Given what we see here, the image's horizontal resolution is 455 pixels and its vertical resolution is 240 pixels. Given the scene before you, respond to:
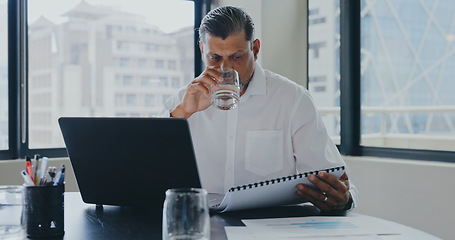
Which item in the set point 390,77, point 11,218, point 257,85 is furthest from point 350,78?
point 11,218

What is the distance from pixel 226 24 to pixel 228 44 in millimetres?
78

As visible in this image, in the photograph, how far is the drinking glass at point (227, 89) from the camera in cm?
147

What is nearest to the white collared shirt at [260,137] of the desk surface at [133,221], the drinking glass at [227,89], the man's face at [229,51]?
the man's face at [229,51]

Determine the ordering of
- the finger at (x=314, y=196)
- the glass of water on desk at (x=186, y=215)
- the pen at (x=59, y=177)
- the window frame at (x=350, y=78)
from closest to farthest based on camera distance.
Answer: the glass of water on desk at (x=186, y=215)
the pen at (x=59, y=177)
the finger at (x=314, y=196)
the window frame at (x=350, y=78)

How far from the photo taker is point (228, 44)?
1705mm

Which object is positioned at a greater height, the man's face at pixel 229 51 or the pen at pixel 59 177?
the man's face at pixel 229 51

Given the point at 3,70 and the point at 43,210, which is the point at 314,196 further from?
the point at 3,70

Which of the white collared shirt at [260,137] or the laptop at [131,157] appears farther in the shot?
the white collared shirt at [260,137]

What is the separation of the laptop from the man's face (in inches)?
26.2

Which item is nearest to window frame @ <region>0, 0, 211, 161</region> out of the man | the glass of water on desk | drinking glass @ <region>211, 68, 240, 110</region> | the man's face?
the man

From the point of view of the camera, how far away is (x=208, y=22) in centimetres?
176

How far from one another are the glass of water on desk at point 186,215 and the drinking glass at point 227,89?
714 mm

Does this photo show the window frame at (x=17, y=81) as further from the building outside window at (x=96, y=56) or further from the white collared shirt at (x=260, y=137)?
the white collared shirt at (x=260, y=137)

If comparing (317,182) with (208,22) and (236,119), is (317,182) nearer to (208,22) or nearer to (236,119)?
(236,119)
